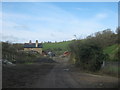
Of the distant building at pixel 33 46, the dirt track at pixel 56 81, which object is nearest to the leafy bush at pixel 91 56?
the dirt track at pixel 56 81

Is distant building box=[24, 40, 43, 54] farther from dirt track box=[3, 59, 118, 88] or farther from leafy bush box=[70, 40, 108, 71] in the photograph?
dirt track box=[3, 59, 118, 88]

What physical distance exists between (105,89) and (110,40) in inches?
1363

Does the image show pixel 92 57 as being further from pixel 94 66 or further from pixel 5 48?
pixel 5 48

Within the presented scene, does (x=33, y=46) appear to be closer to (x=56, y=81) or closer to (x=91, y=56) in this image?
(x=91, y=56)

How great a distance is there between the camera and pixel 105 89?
14.9 m

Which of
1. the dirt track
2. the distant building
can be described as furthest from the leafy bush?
the distant building

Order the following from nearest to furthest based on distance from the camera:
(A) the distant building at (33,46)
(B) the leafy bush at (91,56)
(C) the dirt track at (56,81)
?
(C) the dirt track at (56,81) → (B) the leafy bush at (91,56) → (A) the distant building at (33,46)

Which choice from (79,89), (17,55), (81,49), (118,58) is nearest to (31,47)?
(17,55)

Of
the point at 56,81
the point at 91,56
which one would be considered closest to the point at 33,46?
the point at 91,56

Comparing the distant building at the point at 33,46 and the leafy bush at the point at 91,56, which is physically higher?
the distant building at the point at 33,46

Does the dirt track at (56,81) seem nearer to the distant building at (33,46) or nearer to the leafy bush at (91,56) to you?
the leafy bush at (91,56)

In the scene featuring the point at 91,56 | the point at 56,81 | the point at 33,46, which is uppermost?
the point at 33,46

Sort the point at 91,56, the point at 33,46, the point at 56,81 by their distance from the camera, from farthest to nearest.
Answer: the point at 33,46 < the point at 91,56 < the point at 56,81

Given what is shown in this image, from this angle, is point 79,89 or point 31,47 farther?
point 31,47
